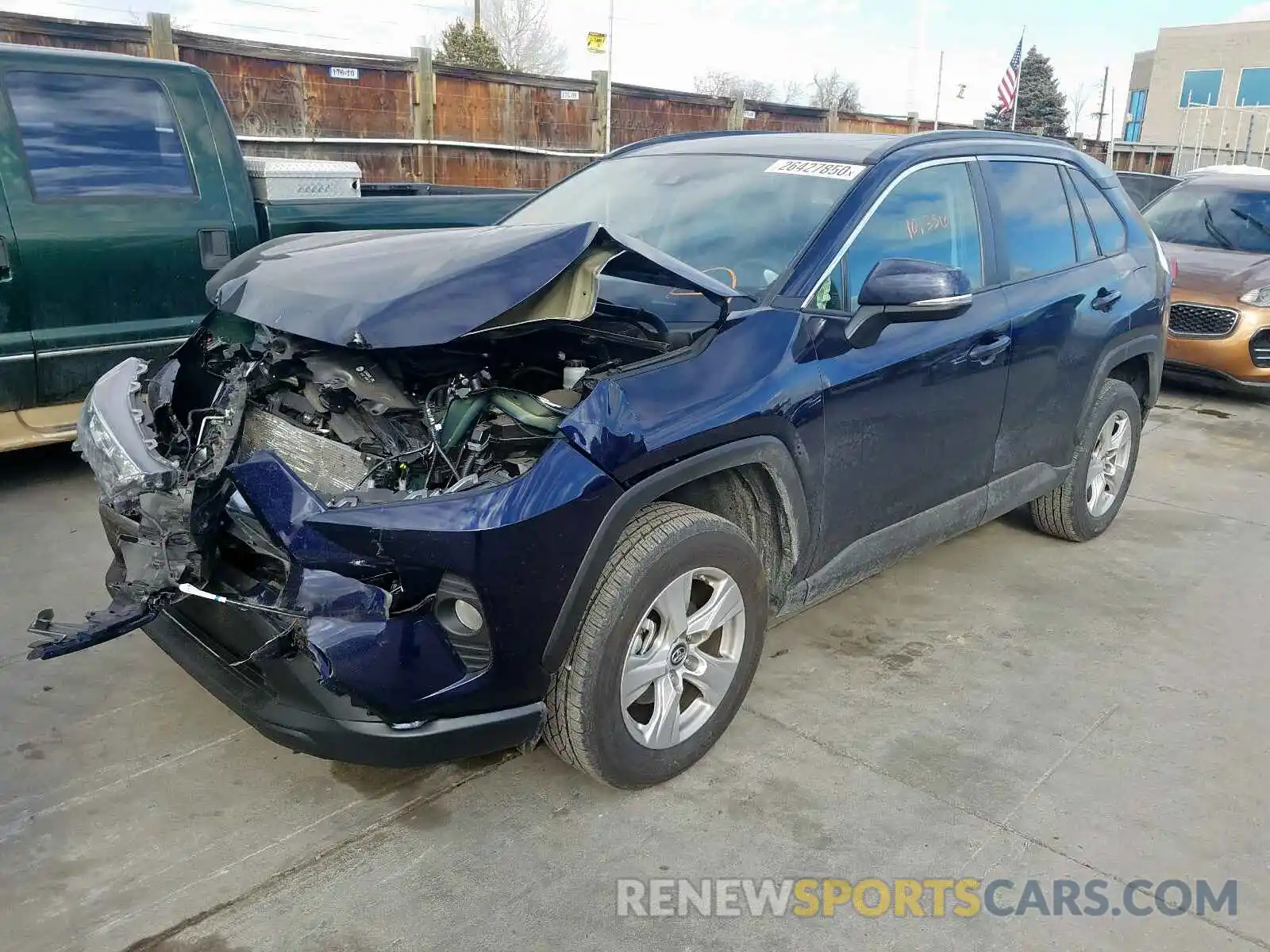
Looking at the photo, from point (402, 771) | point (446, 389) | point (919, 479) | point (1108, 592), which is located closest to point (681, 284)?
point (446, 389)

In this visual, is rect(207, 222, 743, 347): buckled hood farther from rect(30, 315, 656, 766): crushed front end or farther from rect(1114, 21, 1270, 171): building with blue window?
rect(1114, 21, 1270, 171): building with blue window

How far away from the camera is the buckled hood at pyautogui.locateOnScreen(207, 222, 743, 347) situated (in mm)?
2668

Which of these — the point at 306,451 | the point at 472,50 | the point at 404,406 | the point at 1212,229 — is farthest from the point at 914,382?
the point at 472,50

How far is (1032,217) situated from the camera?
13.9ft

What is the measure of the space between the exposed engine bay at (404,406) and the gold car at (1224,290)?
265 inches

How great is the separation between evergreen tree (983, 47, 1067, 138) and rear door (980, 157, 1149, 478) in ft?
168

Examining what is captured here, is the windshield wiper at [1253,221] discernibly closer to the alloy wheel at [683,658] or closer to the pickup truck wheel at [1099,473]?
the pickup truck wheel at [1099,473]

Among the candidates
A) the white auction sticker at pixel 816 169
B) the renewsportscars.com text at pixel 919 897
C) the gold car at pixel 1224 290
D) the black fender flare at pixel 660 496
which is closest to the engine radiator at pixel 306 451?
the black fender flare at pixel 660 496

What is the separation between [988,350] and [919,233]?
52 cm

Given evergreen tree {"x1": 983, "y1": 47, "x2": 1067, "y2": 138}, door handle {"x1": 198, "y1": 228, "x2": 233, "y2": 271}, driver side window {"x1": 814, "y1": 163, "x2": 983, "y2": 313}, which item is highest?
evergreen tree {"x1": 983, "y1": 47, "x2": 1067, "y2": 138}

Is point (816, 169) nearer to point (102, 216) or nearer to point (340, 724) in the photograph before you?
point (340, 724)

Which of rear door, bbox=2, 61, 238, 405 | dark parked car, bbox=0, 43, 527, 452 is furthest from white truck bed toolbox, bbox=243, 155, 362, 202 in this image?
rear door, bbox=2, 61, 238, 405

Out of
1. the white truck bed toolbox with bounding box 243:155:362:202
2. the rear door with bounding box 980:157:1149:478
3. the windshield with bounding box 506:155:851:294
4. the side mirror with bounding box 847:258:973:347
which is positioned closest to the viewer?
the side mirror with bounding box 847:258:973:347

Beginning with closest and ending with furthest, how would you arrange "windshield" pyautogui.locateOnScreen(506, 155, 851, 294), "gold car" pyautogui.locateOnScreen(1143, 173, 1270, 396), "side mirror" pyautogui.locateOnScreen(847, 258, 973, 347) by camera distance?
1. "side mirror" pyautogui.locateOnScreen(847, 258, 973, 347)
2. "windshield" pyautogui.locateOnScreen(506, 155, 851, 294)
3. "gold car" pyautogui.locateOnScreen(1143, 173, 1270, 396)
